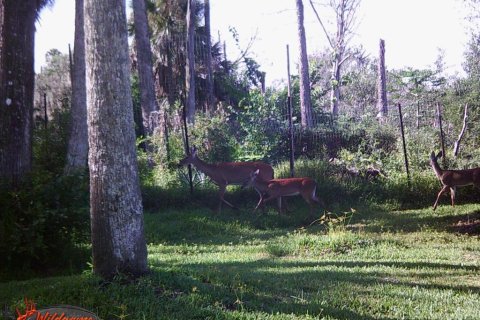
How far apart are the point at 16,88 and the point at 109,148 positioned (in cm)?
402

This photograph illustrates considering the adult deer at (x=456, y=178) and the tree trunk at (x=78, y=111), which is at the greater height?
the tree trunk at (x=78, y=111)

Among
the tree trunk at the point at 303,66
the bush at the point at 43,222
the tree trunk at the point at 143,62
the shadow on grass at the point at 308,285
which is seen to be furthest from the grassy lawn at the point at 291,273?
the tree trunk at the point at 303,66

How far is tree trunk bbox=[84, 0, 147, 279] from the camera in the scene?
18.2 ft

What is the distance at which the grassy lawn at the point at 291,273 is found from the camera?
16.5 ft

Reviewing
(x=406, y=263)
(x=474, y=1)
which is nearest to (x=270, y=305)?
(x=406, y=263)

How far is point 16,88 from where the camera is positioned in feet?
28.1

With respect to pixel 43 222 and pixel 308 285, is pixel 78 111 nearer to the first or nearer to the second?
pixel 43 222

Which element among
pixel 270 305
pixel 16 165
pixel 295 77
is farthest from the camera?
pixel 295 77

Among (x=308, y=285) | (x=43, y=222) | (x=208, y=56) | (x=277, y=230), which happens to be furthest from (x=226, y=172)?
(x=208, y=56)

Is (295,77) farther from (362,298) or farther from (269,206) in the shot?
(362,298)

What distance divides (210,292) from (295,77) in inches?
1067

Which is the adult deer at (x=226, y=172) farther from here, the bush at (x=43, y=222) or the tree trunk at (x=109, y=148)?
the tree trunk at (x=109, y=148)

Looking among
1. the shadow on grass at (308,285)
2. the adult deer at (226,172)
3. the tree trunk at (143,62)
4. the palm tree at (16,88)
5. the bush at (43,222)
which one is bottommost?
the shadow on grass at (308,285)

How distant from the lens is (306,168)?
46.2 feet
